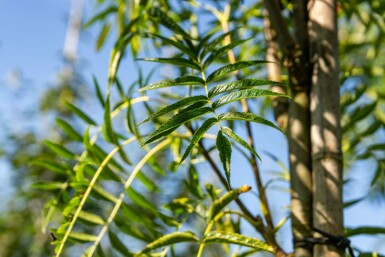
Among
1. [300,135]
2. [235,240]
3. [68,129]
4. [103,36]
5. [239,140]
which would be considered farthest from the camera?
[103,36]

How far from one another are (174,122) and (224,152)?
0.04 metres

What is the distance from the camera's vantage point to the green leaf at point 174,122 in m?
0.33

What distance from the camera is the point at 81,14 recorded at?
575 cm

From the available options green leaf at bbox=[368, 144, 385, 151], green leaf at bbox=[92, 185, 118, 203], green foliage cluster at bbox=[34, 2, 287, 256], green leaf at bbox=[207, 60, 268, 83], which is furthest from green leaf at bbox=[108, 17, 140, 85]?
green leaf at bbox=[368, 144, 385, 151]

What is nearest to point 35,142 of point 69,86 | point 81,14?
point 69,86

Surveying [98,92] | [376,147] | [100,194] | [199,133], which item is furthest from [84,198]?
[376,147]

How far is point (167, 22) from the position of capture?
57 centimetres

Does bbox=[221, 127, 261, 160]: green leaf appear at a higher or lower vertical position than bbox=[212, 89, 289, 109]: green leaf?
lower

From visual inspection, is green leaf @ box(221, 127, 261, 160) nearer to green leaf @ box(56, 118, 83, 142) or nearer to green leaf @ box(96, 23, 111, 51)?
green leaf @ box(56, 118, 83, 142)

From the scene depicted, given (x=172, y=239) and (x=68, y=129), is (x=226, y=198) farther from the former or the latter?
(x=68, y=129)

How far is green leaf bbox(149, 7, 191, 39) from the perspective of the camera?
1.71 ft

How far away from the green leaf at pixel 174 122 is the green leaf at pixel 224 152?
2cm

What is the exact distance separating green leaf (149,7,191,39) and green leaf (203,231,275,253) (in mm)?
190

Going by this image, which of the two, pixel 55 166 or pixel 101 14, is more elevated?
pixel 101 14
